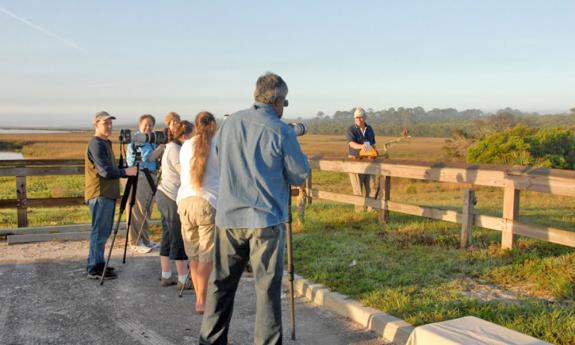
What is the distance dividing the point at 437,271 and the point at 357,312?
137 cm

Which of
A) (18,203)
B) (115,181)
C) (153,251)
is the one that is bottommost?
(153,251)

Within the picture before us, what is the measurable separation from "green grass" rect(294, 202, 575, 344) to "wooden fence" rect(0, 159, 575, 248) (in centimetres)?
32

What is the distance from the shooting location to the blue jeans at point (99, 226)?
20.0 ft

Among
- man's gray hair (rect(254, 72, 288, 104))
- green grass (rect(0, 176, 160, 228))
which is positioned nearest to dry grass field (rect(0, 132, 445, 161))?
green grass (rect(0, 176, 160, 228))

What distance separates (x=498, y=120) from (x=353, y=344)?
31.8m

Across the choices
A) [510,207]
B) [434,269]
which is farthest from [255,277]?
[510,207]

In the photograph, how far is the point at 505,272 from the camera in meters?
5.69

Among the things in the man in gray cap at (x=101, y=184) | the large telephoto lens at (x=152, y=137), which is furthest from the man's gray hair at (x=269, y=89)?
the man in gray cap at (x=101, y=184)

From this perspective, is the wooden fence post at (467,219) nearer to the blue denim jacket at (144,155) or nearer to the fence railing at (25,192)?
the blue denim jacket at (144,155)

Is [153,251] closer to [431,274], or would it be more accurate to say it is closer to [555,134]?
[431,274]

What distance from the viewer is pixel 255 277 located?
3.80 metres

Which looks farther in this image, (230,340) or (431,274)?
(431,274)

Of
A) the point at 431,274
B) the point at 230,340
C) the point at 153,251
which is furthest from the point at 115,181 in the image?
the point at 431,274

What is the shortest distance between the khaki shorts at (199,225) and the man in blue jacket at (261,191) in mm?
921
